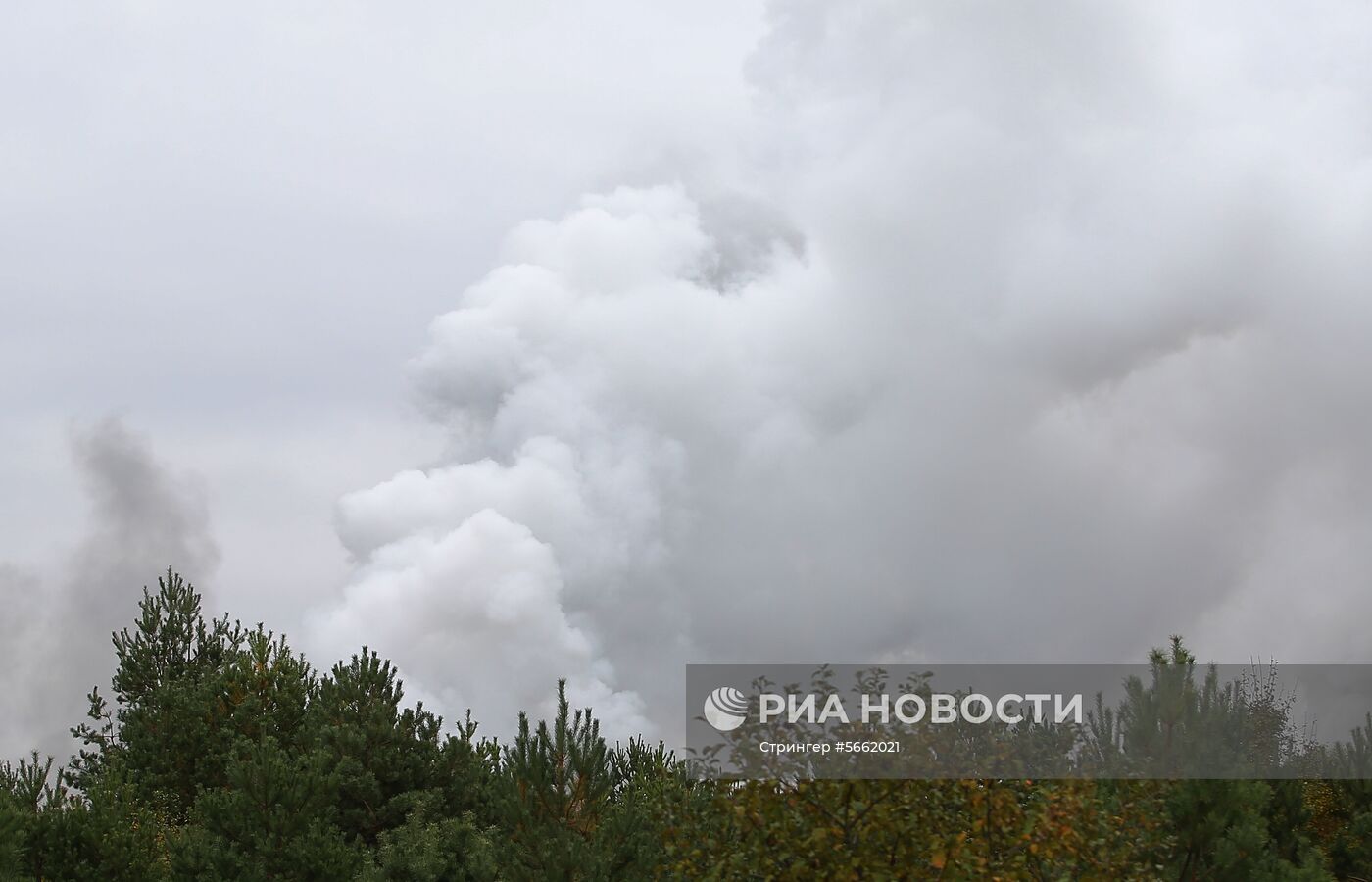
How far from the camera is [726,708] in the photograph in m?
12.5

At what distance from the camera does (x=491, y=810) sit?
26156 mm

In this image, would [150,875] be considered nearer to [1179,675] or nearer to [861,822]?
[861,822]

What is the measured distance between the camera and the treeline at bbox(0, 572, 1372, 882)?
37.2ft

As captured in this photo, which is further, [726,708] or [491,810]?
[491,810]

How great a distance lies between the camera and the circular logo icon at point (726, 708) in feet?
40.2

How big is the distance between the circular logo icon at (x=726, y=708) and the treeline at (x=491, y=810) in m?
0.64

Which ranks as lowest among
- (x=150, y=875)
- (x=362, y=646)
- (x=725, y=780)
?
(x=150, y=875)

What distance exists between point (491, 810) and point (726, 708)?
15.4 meters

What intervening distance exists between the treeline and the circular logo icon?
64 cm

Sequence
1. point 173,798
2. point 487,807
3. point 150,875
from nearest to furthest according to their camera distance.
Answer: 1. point 150,875
2. point 487,807
3. point 173,798

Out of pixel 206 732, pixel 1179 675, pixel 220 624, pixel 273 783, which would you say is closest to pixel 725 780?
pixel 1179 675

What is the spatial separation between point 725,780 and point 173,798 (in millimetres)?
24277

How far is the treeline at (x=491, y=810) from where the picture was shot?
11.4 metres

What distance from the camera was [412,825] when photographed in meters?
25.0
